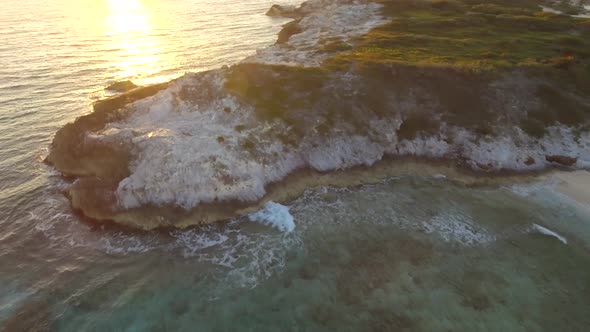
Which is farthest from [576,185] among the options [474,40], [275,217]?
[474,40]

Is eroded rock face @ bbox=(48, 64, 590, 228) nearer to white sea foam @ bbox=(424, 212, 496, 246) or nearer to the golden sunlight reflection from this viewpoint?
white sea foam @ bbox=(424, 212, 496, 246)

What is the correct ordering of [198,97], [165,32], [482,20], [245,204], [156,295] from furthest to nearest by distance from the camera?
[165,32] → [482,20] → [198,97] → [245,204] → [156,295]

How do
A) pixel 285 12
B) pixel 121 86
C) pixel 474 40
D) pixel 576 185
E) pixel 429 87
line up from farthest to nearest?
pixel 285 12 → pixel 474 40 → pixel 121 86 → pixel 429 87 → pixel 576 185

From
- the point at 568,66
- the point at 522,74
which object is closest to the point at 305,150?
the point at 522,74

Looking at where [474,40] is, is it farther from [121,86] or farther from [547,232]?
[121,86]

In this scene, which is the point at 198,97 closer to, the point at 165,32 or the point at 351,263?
the point at 351,263
